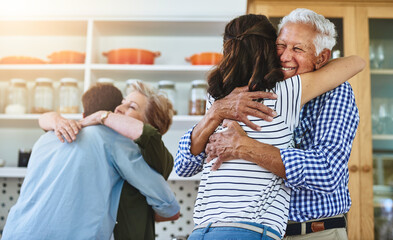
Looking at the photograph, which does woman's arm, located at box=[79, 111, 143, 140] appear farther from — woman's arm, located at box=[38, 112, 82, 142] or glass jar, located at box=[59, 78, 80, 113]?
glass jar, located at box=[59, 78, 80, 113]

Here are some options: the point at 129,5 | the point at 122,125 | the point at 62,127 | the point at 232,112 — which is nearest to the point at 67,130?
the point at 62,127

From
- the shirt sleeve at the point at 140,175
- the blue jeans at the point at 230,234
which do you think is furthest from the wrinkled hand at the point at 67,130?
the blue jeans at the point at 230,234

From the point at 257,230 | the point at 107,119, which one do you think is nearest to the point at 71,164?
the point at 107,119

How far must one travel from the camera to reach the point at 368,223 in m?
1.96

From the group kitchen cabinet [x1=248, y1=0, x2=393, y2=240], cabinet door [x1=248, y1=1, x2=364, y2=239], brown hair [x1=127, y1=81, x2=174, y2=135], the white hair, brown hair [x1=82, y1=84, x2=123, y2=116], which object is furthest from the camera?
cabinet door [x1=248, y1=1, x2=364, y2=239]

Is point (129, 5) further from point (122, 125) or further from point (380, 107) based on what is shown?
point (380, 107)

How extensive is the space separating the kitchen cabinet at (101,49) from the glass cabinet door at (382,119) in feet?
2.80

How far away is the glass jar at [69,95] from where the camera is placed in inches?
93.0

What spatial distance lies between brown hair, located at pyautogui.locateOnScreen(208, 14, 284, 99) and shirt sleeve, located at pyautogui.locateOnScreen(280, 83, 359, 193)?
14 cm

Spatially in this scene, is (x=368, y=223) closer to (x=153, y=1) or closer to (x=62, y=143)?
(x=62, y=143)

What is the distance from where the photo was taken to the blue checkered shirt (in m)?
0.81

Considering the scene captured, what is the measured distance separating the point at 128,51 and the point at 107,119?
971 mm

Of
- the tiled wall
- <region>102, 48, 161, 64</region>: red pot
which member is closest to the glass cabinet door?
the tiled wall

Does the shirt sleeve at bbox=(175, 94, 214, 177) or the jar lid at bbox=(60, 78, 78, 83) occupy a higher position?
the jar lid at bbox=(60, 78, 78, 83)
